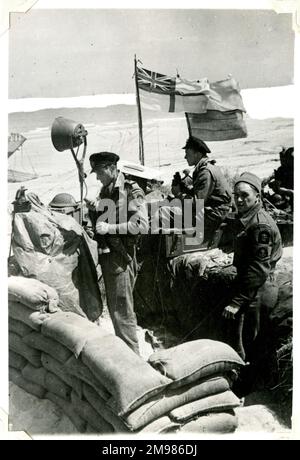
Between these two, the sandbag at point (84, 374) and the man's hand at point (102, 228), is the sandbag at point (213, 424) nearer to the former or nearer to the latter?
the sandbag at point (84, 374)

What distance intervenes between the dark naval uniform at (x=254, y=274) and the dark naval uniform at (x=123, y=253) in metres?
0.79

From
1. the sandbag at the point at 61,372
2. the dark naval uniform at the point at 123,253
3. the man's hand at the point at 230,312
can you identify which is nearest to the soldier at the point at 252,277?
the man's hand at the point at 230,312

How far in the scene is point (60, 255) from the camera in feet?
16.3

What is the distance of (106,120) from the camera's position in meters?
4.94

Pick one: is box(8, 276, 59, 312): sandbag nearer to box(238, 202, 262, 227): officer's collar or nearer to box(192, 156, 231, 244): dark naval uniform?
box(192, 156, 231, 244): dark naval uniform

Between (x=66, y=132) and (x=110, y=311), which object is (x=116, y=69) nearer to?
(x=66, y=132)

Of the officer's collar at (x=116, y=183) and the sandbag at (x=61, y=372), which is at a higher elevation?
the officer's collar at (x=116, y=183)

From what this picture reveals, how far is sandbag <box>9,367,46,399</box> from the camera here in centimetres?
484

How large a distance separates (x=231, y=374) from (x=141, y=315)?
2.72 ft

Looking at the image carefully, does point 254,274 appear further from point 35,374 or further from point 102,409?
point 35,374

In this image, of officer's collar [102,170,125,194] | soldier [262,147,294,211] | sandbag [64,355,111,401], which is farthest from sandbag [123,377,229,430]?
officer's collar [102,170,125,194]

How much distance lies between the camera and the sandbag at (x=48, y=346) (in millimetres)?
4605

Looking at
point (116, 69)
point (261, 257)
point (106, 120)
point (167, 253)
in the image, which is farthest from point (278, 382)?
point (116, 69)

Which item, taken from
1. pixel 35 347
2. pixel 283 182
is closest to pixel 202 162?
pixel 283 182
